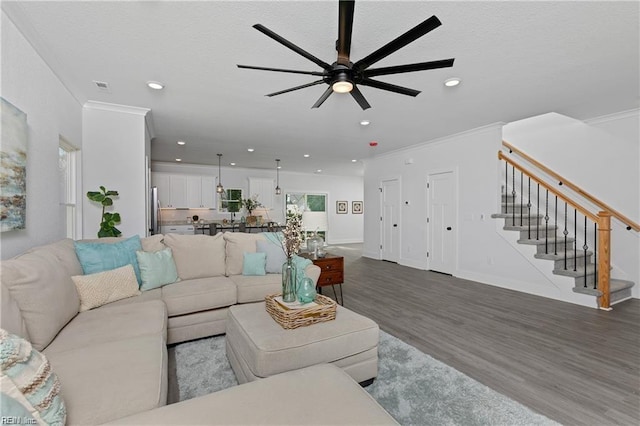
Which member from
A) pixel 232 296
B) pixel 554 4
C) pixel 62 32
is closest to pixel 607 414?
pixel 554 4

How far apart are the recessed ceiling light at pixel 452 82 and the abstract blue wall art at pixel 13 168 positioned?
12.6 feet

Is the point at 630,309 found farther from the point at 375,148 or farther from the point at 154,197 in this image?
the point at 154,197

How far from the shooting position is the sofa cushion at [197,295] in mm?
2701

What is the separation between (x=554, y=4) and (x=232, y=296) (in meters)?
3.56

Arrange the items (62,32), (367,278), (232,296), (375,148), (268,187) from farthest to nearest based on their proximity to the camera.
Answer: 1. (268,187)
2. (375,148)
3. (367,278)
4. (232,296)
5. (62,32)

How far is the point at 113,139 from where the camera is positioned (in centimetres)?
407

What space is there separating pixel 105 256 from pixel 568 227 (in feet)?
22.3

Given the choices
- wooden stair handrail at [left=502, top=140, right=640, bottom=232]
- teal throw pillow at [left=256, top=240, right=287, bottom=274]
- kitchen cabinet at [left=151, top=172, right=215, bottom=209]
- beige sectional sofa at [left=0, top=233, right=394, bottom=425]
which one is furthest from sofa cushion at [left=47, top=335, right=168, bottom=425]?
kitchen cabinet at [left=151, top=172, right=215, bottom=209]

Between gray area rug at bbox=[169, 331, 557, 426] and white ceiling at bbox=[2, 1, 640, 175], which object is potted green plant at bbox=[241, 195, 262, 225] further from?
gray area rug at bbox=[169, 331, 557, 426]

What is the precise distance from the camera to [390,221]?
7.33m

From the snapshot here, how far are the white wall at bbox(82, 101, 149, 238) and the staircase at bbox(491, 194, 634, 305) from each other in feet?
18.6

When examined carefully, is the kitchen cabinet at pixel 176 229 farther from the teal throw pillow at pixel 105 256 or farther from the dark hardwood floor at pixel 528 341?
the teal throw pillow at pixel 105 256

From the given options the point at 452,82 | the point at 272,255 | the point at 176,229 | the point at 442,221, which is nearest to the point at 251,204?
the point at 176,229

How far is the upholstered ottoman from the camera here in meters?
1.76
